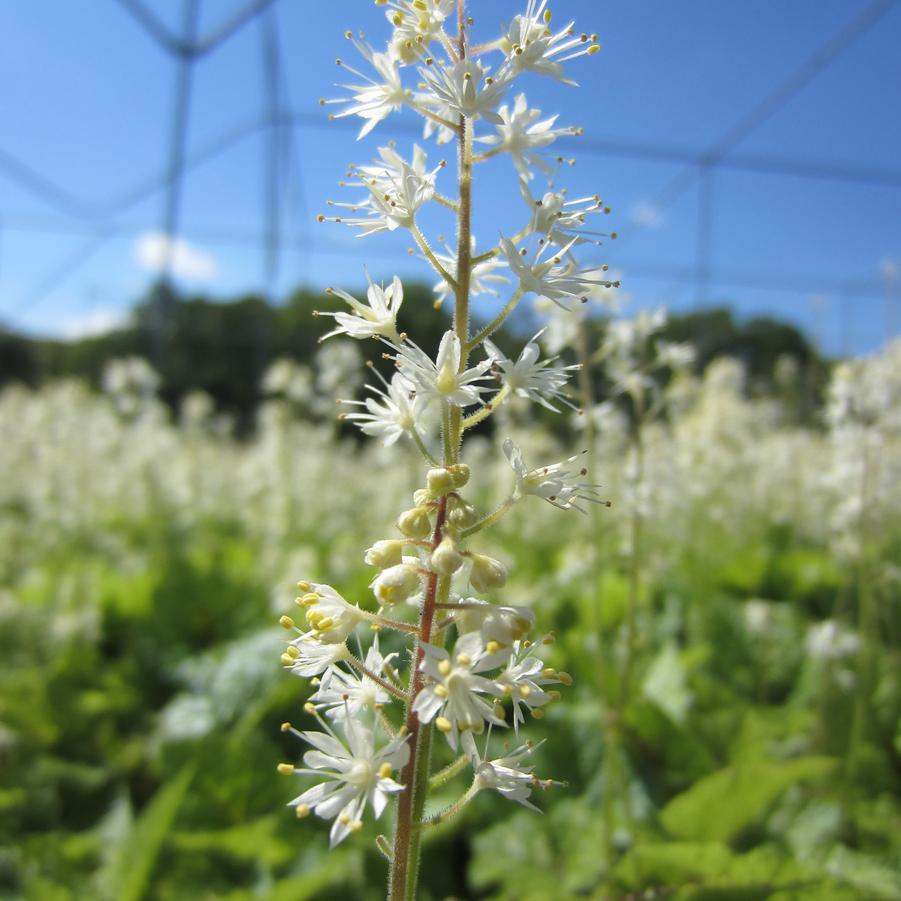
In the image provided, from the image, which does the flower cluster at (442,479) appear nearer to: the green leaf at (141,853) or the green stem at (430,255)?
the green stem at (430,255)

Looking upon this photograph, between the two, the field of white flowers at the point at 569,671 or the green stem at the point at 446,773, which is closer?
the green stem at the point at 446,773

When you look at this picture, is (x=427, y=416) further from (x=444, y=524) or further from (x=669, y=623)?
(x=669, y=623)

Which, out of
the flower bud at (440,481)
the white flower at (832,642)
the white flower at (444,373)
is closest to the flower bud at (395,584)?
the flower bud at (440,481)

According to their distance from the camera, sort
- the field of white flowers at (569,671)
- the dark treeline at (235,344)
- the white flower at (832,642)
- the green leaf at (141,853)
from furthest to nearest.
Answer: the dark treeline at (235,344)
the white flower at (832,642)
the field of white flowers at (569,671)
the green leaf at (141,853)

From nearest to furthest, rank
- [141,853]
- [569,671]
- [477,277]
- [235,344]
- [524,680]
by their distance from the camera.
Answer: [524,680] → [477,277] → [141,853] → [569,671] → [235,344]

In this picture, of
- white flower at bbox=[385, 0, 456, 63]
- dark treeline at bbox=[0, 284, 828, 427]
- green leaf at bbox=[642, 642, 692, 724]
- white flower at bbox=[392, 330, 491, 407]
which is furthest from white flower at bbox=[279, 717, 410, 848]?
dark treeline at bbox=[0, 284, 828, 427]

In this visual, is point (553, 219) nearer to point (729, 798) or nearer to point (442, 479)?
point (442, 479)

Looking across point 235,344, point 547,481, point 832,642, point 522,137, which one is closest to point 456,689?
point 547,481
